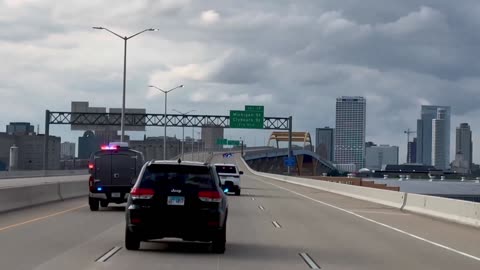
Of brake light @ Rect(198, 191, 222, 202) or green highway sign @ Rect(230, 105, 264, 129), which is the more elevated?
green highway sign @ Rect(230, 105, 264, 129)

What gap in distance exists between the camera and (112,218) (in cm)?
2508

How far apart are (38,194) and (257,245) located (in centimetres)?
1684

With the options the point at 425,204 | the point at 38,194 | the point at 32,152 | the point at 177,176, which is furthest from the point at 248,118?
the point at 177,176

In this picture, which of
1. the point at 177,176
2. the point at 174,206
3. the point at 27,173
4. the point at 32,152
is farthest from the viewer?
the point at 32,152

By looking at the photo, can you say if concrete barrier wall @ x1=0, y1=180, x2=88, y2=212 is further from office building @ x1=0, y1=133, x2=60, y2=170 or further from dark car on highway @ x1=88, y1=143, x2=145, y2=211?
office building @ x1=0, y1=133, x2=60, y2=170

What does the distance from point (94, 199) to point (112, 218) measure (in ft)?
11.1

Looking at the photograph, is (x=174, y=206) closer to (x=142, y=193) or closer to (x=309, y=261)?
(x=142, y=193)

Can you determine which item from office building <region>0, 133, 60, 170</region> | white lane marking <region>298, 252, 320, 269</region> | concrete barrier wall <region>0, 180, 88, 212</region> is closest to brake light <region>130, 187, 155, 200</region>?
white lane marking <region>298, 252, 320, 269</region>

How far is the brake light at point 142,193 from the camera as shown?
15.0m

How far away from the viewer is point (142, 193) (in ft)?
49.2

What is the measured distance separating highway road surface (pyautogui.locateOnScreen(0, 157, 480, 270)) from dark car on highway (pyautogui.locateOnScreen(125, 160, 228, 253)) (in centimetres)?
44

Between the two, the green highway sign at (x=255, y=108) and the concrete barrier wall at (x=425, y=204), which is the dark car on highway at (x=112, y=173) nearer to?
the concrete barrier wall at (x=425, y=204)

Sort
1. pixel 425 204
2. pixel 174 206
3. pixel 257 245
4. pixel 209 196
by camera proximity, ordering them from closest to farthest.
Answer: pixel 174 206 < pixel 209 196 < pixel 257 245 < pixel 425 204

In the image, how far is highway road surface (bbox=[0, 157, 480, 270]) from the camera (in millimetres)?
13914
